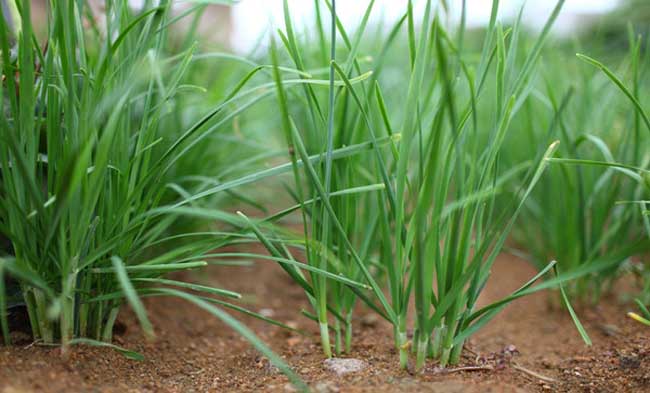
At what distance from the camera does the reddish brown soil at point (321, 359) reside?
2.58 ft

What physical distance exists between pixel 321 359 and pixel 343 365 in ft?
0.21

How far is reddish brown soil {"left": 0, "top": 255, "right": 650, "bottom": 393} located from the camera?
79 cm

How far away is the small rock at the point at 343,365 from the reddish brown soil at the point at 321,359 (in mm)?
14

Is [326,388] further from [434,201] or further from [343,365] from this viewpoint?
[434,201]

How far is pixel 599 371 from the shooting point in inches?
37.6

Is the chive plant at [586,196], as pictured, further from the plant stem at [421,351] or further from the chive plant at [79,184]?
the chive plant at [79,184]

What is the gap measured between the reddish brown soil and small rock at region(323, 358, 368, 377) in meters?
0.01

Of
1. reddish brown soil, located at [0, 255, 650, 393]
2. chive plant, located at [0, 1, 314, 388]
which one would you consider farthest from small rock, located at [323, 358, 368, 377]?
chive plant, located at [0, 1, 314, 388]

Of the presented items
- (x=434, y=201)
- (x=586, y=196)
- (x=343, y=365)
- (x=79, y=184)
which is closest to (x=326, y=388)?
(x=343, y=365)

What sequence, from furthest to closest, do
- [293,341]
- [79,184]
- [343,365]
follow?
[293,341] → [343,365] → [79,184]

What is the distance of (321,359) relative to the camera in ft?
3.08

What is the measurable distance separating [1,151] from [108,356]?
0.33m

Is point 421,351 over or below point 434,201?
below

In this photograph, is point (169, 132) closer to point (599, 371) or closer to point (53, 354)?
point (53, 354)
